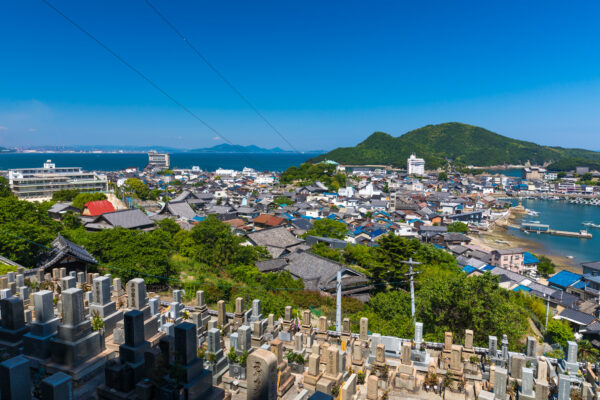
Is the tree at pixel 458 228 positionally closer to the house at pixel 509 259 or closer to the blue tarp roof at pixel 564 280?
the house at pixel 509 259

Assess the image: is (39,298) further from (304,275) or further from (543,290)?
(543,290)

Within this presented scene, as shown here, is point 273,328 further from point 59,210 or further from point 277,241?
point 59,210

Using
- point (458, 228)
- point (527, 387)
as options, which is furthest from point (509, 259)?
point (527, 387)

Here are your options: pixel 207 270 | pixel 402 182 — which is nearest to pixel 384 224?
pixel 207 270

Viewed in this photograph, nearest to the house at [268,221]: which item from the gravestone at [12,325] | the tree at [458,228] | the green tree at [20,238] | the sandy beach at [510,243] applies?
the green tree at [20,238]

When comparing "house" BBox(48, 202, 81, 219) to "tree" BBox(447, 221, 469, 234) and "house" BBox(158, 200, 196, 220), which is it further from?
"tree" BBox(447, 221, 469, 234)

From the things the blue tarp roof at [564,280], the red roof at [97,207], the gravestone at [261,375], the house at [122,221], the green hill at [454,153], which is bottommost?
the blue tarp roof at [564,280]
